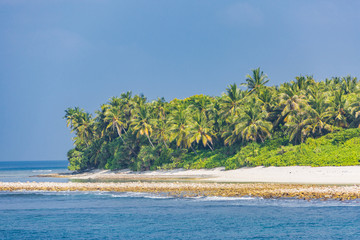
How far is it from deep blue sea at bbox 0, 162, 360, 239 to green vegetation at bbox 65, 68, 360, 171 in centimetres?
2318

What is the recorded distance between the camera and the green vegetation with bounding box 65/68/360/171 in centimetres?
6006

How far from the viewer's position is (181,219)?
104 feet

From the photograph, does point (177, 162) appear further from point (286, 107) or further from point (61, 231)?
point (61, 231)

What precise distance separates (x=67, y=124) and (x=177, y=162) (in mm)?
39522

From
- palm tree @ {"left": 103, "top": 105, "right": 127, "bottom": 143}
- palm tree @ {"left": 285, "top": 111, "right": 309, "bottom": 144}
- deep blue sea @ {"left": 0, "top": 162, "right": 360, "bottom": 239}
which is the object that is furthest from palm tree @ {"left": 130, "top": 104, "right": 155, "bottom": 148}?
deep blue sea @ {"left": 0, "top": 162, "right": 360, "bottom": 239}

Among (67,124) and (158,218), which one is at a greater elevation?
(67,124)

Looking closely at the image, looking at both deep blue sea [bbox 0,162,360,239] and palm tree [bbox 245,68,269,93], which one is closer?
deep blue sea [bbox 0,162,360,239]

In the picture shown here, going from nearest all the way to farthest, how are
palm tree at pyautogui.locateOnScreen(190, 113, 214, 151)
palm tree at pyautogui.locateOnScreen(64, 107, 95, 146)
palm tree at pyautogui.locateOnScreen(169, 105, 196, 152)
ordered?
palm tree at pyautogui.locateOnScreen(190, 113, 214, 151) → palm tree at pyautogui.locateOnScreen(169, 105, 196, 152) → palm tree at pyautogui.locateOnScreen(64, 107, 95, 146)

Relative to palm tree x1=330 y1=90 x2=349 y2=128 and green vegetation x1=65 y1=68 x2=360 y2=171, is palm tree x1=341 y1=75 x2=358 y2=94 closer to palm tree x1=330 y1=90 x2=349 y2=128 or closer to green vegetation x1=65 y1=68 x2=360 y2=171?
green vegetation x1=65 y1=68 x2=360 y2=171

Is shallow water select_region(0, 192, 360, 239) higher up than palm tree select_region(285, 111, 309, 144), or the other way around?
palm tree select_region(285, 111, 309, 144)

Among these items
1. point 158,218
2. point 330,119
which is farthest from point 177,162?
point 158,218

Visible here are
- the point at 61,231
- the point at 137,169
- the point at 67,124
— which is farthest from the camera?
the point at 67,124

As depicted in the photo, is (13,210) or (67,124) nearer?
(13,210)

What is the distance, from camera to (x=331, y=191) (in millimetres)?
38969
